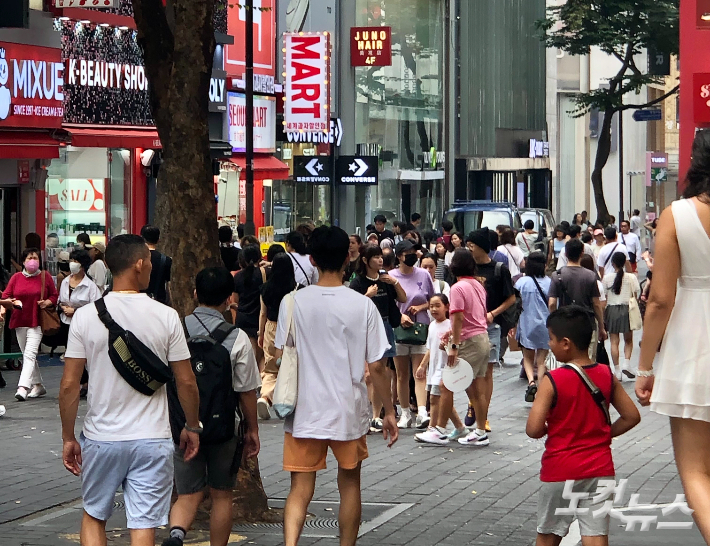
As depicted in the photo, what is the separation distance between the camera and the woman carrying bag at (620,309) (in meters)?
17.7

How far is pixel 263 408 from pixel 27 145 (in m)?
9.16

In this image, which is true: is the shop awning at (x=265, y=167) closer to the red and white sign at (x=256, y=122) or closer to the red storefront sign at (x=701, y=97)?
the red and white sign at (x=256, y=122)

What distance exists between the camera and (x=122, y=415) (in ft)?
20.1

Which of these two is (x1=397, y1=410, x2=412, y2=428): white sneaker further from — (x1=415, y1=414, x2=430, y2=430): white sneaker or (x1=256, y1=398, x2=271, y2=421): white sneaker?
(x1=256, y1=398, x2=271, y2=421): white sneaker

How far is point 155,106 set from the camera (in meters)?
9.20

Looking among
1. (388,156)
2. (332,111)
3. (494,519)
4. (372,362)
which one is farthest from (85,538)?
(388,156)

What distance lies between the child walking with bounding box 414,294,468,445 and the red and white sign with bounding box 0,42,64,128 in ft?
32.5

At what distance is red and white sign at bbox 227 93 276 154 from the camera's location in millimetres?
31234

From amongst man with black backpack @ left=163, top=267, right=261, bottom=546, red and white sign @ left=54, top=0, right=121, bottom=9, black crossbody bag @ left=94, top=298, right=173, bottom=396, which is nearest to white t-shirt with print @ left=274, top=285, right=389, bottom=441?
man with black backpack @ left=163, top=267, right=261, bottom=546

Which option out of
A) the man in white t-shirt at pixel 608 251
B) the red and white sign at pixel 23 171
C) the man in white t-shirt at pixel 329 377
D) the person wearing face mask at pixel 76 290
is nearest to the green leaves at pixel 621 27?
the man in white t-shirt at pixel 608 251

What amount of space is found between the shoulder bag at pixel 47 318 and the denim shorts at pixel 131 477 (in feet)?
32.7

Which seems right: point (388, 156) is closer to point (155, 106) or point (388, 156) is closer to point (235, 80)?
point (235, 80)

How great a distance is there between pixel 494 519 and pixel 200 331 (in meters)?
2.75

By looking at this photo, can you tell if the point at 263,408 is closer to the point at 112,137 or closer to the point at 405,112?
the point at 112,137
